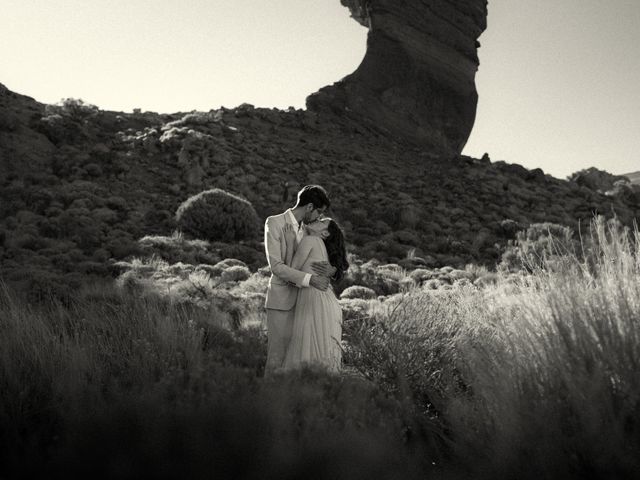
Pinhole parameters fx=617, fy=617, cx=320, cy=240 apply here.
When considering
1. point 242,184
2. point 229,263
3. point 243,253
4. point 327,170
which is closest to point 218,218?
point 243,253

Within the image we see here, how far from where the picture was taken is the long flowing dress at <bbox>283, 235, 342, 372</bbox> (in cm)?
566

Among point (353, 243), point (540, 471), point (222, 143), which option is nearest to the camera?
point (540, 471)

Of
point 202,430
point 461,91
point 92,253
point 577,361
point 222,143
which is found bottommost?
point 92,253

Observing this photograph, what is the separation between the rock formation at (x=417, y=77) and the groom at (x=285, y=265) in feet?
A: 112

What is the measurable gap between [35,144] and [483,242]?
20175mm

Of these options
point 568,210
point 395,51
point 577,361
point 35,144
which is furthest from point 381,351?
point 395,51

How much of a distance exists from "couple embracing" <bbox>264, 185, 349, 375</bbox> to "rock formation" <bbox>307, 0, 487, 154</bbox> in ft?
111

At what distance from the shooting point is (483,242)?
82.1 feet

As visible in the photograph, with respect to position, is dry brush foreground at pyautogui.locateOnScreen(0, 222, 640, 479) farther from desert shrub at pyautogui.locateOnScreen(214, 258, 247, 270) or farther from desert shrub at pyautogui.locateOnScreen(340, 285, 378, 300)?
desert shrub at pyautogui.locateOnScreen(214, 258, 247, 270)

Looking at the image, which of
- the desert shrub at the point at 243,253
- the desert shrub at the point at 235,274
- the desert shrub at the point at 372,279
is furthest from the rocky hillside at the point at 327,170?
the desert shrub at the point at 372,279

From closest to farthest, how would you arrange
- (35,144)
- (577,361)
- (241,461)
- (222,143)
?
(241,461) < (577,361) < (35,144) < (222,143)

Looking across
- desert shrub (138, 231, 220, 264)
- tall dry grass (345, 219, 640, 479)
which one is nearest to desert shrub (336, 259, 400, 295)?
desert shrub (138, 231, 220, 264)

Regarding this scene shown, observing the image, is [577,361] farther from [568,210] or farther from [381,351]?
[568,210]

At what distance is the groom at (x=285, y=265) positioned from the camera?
19.0 feet
